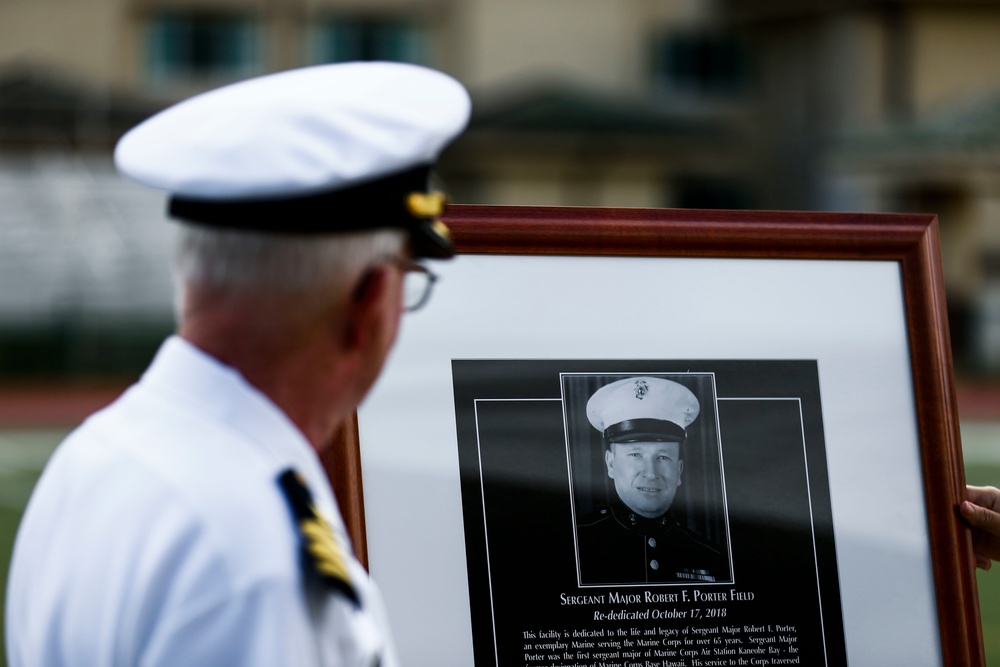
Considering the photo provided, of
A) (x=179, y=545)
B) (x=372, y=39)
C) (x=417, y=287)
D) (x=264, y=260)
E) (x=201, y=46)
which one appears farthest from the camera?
(x=372, y=39)

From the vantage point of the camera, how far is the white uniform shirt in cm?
98

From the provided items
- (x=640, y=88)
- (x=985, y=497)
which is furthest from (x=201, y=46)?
(x=985, y=497)

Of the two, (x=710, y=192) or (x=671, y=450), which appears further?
(x=710, y=192)

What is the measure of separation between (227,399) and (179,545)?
16 centimetres

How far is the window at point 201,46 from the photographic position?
23.8 meters

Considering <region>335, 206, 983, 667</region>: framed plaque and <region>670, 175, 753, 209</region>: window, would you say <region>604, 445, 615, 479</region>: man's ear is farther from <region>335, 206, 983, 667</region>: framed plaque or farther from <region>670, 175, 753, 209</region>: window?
<region>670, 175, 753, 209</region>: window

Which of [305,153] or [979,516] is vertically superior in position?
[305,153]

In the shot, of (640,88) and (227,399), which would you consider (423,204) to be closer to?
(227,399)

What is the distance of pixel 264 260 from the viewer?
1116mm

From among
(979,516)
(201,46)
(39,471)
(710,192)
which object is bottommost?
(979,516)

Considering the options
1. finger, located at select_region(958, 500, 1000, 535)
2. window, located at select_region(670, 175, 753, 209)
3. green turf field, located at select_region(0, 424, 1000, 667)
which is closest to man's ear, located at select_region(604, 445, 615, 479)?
finger, located at select_region(958, 500, 1000, 535)

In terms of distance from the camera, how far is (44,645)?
41.6 inches

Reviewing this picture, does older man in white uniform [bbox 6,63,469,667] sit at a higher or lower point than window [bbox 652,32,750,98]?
lower

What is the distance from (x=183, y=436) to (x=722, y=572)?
934mm
